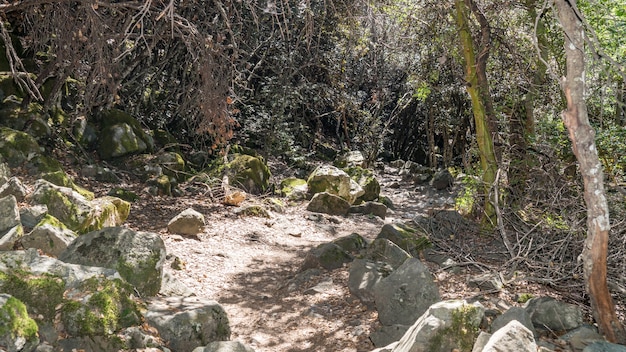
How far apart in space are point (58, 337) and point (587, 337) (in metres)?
3.96

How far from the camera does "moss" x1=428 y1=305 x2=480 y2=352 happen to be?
13.1 ft

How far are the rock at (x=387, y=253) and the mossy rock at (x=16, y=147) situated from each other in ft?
18.2

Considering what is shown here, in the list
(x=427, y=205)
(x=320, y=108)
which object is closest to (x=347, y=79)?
(x=320, y=108)

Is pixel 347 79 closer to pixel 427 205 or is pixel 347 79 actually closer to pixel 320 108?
pixel 320 108

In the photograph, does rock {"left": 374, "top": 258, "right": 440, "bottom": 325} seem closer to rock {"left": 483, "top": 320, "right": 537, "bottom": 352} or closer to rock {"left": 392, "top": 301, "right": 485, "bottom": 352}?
rock {"left": 392, "top": 301, "right": 485, "bottom": 352}

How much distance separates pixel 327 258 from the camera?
23.1 ft

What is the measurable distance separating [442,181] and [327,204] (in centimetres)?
577

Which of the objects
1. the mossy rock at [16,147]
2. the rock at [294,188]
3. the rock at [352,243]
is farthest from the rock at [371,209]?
the mossy rock at [16,147]

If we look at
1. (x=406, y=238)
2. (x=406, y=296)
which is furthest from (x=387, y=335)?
(x=406, y=238)

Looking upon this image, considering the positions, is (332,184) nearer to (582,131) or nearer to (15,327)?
(582,131)

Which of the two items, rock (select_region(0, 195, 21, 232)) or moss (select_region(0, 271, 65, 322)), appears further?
rock (select_region(0, 195, 21, 232))

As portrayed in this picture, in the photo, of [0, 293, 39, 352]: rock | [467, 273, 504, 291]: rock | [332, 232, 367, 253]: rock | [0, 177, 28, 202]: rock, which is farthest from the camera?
[332, 232, 367, 253]: rock

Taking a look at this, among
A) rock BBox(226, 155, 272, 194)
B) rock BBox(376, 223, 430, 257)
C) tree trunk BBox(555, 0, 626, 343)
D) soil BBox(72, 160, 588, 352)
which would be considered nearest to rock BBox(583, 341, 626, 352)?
tree trunk BBox(555, 0, 626, 343)

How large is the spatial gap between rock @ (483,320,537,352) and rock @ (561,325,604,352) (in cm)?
108
